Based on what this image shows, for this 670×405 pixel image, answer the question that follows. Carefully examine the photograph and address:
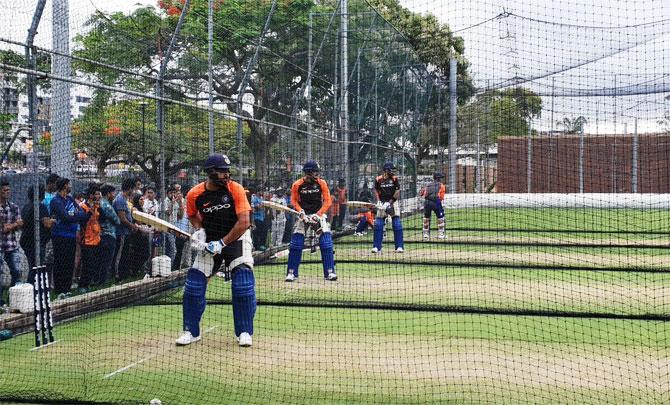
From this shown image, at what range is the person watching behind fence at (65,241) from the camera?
10.3 meters

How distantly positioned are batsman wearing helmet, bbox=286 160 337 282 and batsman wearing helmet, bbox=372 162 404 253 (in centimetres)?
389

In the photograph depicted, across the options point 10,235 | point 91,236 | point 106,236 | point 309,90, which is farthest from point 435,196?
point 10,235

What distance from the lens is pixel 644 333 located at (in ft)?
28.5

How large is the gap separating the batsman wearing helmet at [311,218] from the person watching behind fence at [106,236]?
267 cm

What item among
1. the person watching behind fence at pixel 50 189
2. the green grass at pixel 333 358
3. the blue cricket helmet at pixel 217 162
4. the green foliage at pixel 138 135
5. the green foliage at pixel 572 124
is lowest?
the green grass at pixel 333 358

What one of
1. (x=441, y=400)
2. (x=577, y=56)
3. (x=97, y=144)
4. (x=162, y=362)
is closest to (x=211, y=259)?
(x=162, y=362)

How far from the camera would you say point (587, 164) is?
67.8ft

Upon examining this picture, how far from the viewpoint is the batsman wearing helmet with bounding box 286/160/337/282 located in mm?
12641

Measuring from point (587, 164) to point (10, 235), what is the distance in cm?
1501

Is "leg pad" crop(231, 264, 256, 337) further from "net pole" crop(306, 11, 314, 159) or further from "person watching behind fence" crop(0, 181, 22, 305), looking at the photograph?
"net pole" crop(306, 11, 314, 159)

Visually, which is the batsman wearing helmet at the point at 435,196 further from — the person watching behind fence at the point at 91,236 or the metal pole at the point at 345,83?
the person watching behind fence at the point at 91,236

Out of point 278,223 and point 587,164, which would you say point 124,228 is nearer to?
point 278,223

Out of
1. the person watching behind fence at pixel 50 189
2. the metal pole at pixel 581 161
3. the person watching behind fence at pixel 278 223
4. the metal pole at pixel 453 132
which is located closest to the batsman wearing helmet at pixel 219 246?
the person watching behind fence at pixel 50 189

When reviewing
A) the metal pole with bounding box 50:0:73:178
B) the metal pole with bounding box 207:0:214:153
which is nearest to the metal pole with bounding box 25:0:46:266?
the metal pole with bounding box 50:0:73:178
